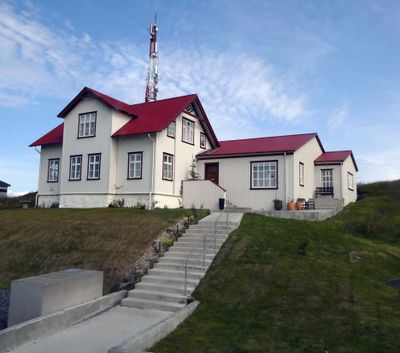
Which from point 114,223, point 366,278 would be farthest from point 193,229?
point 366,278

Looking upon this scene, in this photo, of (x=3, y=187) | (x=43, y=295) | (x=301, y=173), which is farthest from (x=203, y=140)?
(x=3, y=187)

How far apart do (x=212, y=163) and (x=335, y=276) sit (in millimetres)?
13777

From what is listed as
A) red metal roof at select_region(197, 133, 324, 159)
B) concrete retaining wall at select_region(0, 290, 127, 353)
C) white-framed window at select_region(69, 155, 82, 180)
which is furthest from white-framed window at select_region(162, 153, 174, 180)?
concrete retaining wall at select_region(0, 290, 127, 353)

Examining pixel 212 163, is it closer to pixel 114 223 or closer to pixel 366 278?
pixel 114 223

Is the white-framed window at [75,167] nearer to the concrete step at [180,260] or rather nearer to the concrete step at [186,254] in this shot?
the concrete step at [186,254]

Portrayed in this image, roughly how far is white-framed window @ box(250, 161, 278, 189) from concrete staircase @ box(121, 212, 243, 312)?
675 cm

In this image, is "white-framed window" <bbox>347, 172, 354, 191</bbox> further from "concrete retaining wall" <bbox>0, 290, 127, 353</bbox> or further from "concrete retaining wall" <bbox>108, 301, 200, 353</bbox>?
"concrete retaining wall" <bbox>0, 290, 127, 353</bbox>

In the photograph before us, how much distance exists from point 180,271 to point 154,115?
1290cm

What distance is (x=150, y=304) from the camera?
385 inches

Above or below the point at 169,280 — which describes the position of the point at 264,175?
above

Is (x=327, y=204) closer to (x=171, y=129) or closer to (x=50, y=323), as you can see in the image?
(x=171, y=129)

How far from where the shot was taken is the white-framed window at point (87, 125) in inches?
888

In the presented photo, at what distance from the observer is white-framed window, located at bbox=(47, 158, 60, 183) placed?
82.9 feet

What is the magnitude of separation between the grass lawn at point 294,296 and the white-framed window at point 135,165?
25.6 feet
